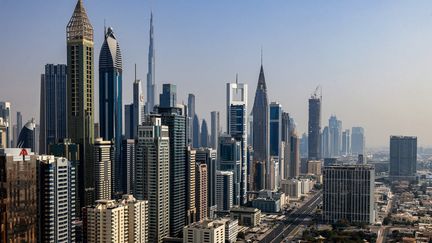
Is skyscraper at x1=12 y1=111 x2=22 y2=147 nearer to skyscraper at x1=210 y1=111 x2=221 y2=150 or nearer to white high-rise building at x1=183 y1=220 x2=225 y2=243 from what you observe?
white high-rise building at x1=183 y1=220 x2=225 y2=243

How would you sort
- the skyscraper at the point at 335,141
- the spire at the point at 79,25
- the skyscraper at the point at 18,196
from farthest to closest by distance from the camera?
the skyscraper at the point at 335,141 < the spire at the point at 79,25 < the skyscraper at the point at 18,196

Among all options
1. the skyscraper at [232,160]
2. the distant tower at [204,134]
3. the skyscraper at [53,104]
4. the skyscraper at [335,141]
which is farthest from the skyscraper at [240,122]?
the skyscraper at [335,141]

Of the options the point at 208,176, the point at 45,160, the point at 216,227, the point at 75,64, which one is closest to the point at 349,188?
the point at 208,176

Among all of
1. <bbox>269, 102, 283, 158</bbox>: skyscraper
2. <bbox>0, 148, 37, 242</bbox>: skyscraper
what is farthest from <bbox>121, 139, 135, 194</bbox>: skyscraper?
<bbox>269, 102, 283, 158</bbox>: skyscraper

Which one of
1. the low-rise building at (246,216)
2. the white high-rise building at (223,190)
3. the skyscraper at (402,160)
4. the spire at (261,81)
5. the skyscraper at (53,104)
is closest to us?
the low-rise building at (246,216)

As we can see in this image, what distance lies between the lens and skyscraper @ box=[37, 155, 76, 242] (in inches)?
278

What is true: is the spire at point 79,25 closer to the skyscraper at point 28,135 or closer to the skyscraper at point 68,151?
the skyscraper at point 28,135

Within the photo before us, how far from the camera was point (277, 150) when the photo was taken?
25.8 meters

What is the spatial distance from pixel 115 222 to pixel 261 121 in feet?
57.4

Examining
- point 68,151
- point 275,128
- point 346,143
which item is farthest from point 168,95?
point 346,143

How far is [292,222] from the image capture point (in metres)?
15.2

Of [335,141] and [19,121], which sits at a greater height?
[19,121]

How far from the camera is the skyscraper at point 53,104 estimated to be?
1471cm

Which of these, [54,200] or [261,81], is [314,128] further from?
[54,200]
